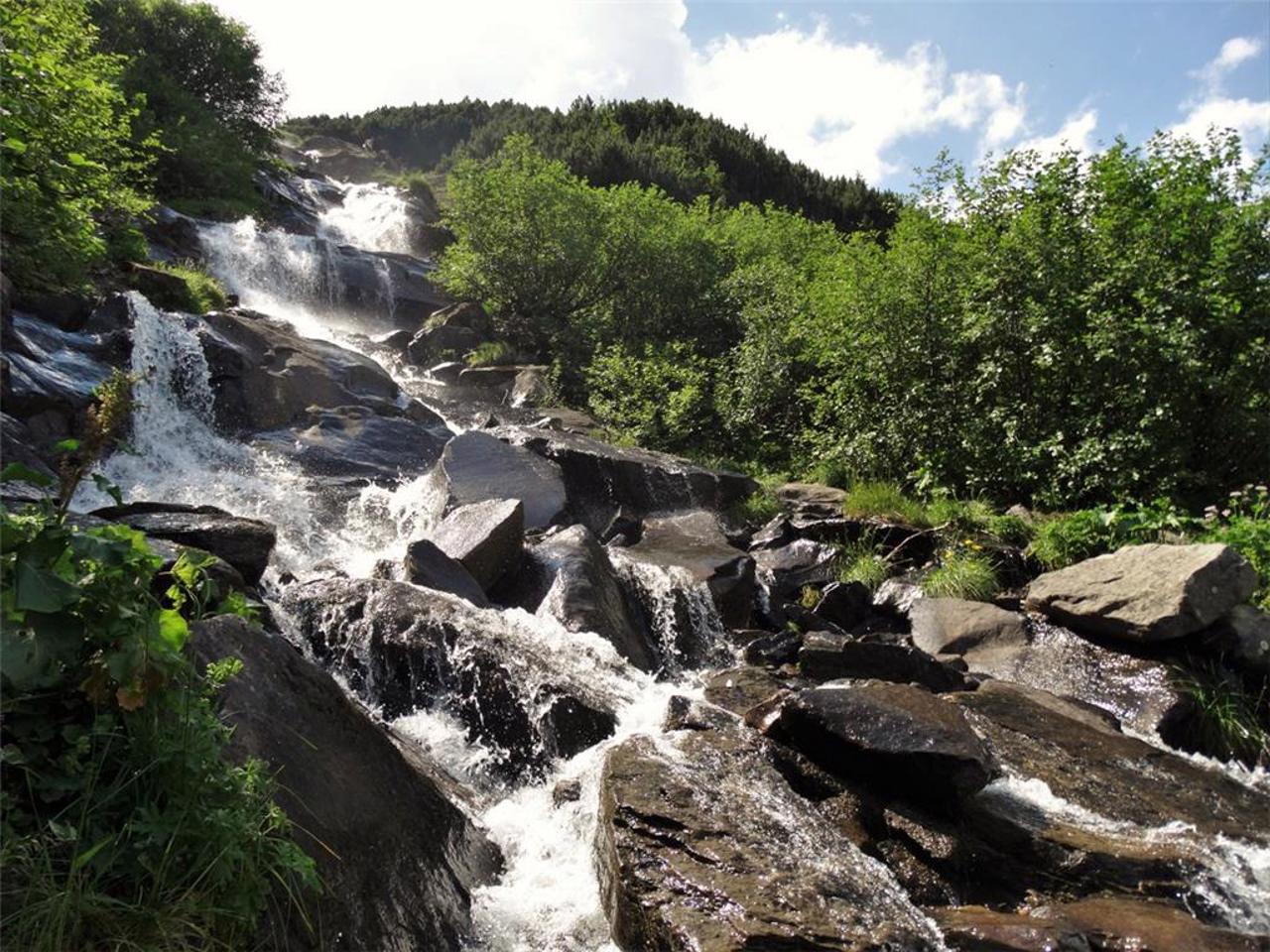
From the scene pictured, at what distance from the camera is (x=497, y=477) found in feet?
34.8

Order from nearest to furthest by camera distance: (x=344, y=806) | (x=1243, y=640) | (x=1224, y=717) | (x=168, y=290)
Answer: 1. (x=344, y=806)
2. (x=1224, y=717)
3. (x=1243, y=640)
4. (x=168, y=290)

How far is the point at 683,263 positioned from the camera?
20.8 meters

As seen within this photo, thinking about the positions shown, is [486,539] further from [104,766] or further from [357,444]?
[104,766]

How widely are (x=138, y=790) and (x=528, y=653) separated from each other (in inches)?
166

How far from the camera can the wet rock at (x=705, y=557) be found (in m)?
9.31

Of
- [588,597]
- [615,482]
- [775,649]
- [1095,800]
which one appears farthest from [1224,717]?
[615,482]

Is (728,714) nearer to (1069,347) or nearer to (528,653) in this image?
(528,653)

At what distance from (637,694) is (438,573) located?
2524 millimetres

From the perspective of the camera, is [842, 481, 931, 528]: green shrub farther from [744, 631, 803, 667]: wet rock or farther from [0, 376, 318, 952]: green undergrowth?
[0, 376, 318, 952]: green undergrowth

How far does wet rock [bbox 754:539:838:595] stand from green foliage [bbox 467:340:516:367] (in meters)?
10.8

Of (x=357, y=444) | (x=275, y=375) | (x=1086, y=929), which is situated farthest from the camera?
(x=275, y=375)

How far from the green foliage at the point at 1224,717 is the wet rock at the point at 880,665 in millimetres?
1844

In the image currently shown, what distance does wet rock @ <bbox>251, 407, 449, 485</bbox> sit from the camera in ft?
→ 40.1

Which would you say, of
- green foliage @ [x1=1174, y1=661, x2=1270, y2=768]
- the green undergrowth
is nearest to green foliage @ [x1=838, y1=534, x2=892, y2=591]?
green foliage @ [x1=1174, y1=661, x2=1270, y2=768]
